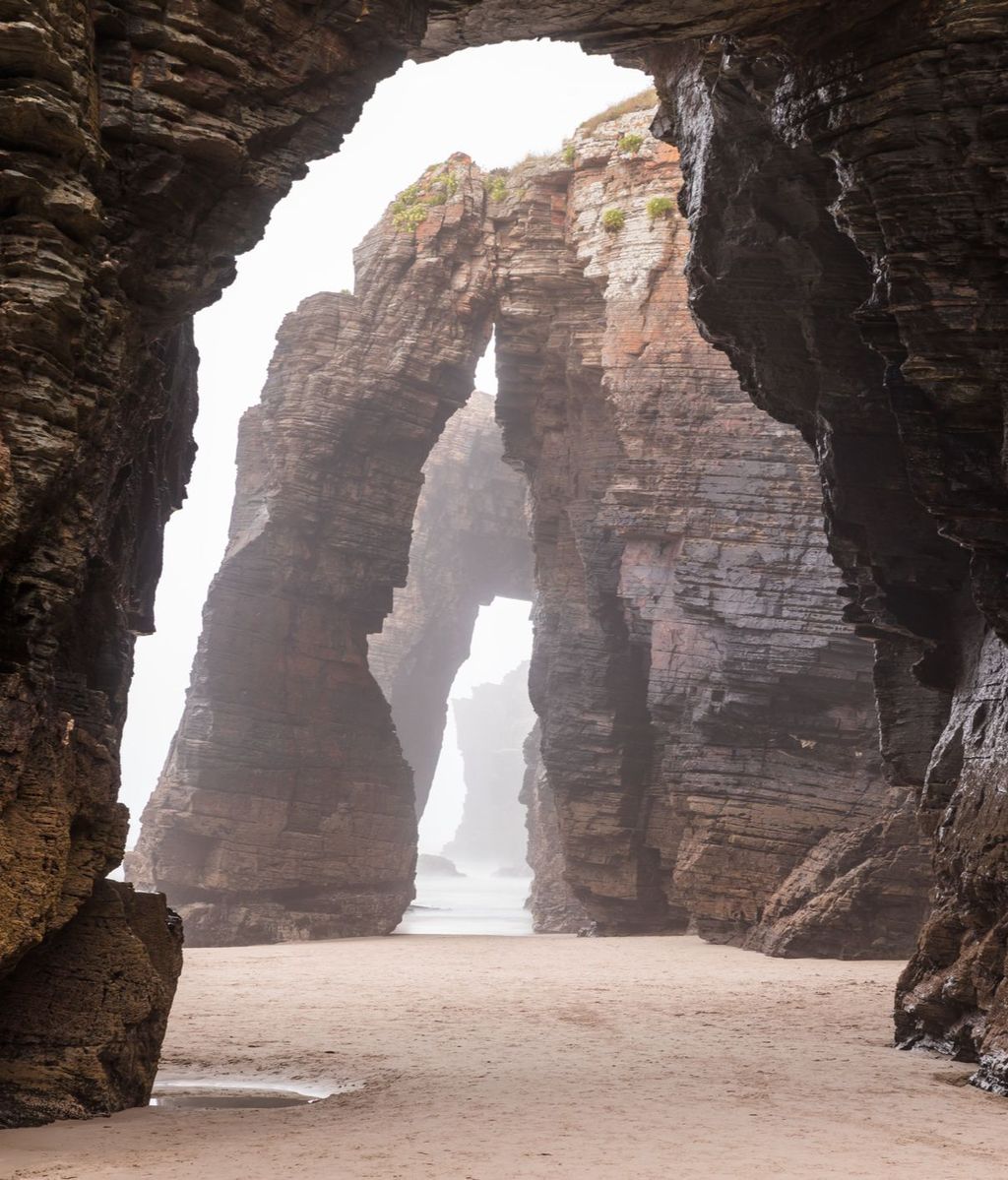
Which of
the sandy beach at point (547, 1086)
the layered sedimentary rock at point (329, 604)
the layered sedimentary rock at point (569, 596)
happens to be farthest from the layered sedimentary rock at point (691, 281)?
the layered sedimentary rock at point (329, 604)

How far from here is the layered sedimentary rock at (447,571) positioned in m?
55.1

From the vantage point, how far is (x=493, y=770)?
354ft

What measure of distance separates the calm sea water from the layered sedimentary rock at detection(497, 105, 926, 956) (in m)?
7.53

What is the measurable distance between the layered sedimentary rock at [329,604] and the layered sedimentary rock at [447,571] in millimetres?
19076

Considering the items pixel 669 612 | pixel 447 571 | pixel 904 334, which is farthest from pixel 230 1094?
Result: pixel 447 571

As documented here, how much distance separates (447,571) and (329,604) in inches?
889

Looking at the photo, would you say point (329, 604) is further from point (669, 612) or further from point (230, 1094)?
point (230, 1094)

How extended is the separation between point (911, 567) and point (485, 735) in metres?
102

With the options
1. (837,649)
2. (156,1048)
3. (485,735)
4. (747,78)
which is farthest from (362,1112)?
(485,735)

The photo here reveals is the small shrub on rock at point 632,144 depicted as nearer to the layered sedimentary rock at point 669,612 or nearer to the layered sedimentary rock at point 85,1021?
the layered sedimentary rock at point 669,612

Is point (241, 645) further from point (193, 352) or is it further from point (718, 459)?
point (193, 352)

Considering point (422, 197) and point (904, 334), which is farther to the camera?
point (422, 197)

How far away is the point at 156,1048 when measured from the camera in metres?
10.8

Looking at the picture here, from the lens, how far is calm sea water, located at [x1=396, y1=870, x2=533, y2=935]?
41.0m
